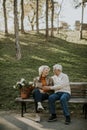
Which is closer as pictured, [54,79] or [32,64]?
[54,79]

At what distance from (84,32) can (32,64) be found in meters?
17.4

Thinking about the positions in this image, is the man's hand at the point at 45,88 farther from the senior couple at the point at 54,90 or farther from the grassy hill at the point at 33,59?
the grassy hill at the point at 33,59

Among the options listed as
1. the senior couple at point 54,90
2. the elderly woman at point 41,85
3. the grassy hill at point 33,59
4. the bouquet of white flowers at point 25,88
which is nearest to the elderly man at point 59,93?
the senior couple at point 54,90

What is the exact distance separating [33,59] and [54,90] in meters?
12.8

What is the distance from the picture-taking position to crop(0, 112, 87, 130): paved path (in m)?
8.57

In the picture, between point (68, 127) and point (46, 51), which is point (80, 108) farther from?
point (46, 51)

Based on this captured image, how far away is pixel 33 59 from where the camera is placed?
72.9 feet

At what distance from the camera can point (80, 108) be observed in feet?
34.8

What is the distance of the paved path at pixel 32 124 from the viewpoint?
8.57 meters

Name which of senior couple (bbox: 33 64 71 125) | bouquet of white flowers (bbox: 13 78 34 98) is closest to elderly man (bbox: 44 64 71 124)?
senior couple (bbox: 33 64 71 125)

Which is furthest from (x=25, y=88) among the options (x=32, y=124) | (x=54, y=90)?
(x=32, y=124)

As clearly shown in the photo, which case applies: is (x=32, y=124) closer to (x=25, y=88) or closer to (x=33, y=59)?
(x=25, y=88)

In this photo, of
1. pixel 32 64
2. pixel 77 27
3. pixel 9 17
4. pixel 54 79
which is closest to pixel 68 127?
pixel 54 79

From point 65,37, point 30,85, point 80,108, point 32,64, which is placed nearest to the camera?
point 30,85
